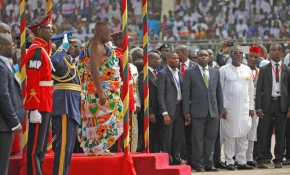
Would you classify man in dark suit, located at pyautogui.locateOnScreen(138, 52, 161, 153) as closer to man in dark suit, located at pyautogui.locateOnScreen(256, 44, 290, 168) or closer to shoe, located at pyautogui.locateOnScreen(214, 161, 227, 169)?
shoe, located at pyautogui.locateOnScreen(214, 161, 227, 169)

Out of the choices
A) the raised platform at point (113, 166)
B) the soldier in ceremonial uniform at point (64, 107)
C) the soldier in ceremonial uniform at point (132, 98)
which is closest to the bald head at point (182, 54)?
the soldier in ceremonial uniform at point (132, 98)

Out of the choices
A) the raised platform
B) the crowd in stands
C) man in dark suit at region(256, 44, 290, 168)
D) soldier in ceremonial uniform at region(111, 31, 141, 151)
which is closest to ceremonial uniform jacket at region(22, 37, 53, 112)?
the raised platform

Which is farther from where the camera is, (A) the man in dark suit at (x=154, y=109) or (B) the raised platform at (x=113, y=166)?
(A) the man in dark suit at (x=154, y=109)

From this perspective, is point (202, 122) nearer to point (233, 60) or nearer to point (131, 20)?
point (233, 60)

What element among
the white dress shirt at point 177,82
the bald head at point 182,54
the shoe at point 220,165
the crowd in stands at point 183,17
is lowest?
the shoe at point 220,165

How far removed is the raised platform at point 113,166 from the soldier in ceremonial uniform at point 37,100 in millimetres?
713

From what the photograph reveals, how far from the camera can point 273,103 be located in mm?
17578

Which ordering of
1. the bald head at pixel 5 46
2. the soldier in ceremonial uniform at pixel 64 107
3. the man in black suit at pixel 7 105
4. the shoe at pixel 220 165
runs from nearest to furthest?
the man in black suit at pixel 7 105
the bald head at pixel 5 46
the soldier in ceremonial uniform at pixel 64 107
the shoe at pixel 220 165

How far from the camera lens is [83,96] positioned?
12.7 metres

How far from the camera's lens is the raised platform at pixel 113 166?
12344 mm

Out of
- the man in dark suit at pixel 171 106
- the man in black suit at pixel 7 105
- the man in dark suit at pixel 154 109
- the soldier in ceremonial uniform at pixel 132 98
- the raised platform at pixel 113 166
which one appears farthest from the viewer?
the man in dark suit at pixel 154 109

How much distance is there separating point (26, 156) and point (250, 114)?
651 cm

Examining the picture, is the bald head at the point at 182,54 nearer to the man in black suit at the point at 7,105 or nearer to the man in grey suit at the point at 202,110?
the man in grey suit at the point at 202,110

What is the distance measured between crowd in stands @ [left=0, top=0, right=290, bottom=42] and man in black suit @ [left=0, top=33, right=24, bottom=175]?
21.0 meters
